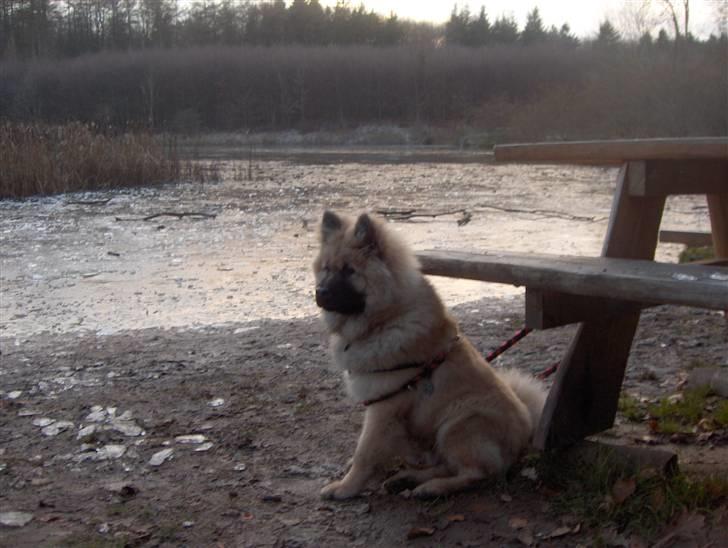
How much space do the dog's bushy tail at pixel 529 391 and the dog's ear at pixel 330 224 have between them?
97 centimetres

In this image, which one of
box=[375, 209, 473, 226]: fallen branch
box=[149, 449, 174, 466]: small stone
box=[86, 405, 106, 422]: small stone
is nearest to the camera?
box=[149, 449, 174, 466]: small stone

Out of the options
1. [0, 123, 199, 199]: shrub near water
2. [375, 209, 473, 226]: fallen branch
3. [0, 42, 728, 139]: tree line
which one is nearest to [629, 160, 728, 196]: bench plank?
[375, 209, 473, 226]: fallen branch

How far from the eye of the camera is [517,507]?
10.7 ft

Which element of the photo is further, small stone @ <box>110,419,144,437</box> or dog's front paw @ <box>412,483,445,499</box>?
small stone @ <box>110,419,144,437</box>

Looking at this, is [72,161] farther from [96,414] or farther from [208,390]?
[96,414]

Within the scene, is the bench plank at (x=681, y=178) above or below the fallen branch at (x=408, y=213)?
above

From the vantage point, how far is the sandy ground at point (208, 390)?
10.7 feet

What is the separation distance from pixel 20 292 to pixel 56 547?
5.84 metres

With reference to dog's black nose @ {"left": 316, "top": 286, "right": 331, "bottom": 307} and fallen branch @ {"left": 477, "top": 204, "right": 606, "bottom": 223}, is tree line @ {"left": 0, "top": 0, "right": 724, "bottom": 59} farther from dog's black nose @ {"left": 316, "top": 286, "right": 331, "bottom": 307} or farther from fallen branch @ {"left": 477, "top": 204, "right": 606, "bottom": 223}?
dog's black nose @ {"left": 316, "top": 286, "right": 331, "bottom": 307}

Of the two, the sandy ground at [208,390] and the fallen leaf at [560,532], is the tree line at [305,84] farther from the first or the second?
the fallen leaf at [560,532]

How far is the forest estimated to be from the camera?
40.1 m

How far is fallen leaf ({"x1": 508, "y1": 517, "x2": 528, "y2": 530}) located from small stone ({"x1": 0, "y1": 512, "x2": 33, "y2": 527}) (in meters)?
1.78

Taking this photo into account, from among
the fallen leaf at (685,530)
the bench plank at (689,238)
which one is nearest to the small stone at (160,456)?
the fallen leaf at (685,530)

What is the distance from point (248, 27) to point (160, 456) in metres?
89.0
